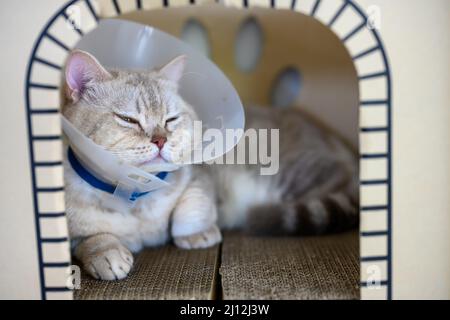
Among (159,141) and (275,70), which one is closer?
(159,141)

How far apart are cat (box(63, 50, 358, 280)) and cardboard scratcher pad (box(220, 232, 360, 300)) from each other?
67mm

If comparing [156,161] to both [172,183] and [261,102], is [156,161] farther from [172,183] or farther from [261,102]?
[261,102]

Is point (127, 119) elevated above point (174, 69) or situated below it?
below

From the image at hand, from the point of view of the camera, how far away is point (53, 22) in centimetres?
119

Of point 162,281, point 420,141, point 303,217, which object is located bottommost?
point 162,281

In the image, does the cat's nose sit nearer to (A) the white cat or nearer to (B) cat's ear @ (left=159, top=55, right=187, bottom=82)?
(A) the white cat

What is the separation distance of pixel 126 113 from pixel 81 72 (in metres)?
0.18

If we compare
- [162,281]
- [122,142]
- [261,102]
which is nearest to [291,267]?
[162,281]

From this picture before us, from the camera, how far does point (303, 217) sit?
69.0 inches

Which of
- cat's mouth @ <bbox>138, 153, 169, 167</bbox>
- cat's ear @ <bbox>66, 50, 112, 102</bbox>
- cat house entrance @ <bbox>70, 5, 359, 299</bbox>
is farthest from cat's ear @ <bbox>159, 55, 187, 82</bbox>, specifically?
cat house entrance @ <bbox>70, 5, 359, 299</bbox>

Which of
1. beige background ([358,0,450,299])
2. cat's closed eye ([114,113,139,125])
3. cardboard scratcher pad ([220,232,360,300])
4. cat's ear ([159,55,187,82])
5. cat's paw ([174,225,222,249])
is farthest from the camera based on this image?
cat's paw ([174,225,222,249])

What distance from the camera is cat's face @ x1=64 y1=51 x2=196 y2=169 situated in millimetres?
1400

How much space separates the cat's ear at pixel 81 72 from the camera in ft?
4.50

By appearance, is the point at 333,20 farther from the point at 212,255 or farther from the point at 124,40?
the point at 212,255
